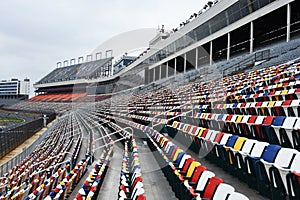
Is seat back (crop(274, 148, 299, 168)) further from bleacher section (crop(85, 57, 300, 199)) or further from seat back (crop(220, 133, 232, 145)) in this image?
seat back (crop(220, 133, 232, 145))

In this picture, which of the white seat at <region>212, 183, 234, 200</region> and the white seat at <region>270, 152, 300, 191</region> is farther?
the white seat at <region>270, 152, 300, 191</region>

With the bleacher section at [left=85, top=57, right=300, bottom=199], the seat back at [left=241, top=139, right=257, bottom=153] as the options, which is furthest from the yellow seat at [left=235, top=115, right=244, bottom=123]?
the seat back at [left=241, top=139, right=257, bottom=153]

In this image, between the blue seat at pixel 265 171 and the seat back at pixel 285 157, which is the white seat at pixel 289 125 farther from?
the seat back at pixel 285 157

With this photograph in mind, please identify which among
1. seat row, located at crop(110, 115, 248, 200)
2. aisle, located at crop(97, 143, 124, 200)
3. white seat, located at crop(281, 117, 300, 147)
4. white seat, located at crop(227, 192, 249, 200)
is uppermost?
white seat, located at crop(281, 117, 300, 147)

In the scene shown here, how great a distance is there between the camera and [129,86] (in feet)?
116

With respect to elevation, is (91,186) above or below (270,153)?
below

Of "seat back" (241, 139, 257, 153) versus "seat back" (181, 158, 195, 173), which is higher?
"seat back" (241, 139, 257, 153)

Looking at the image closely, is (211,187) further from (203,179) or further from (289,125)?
(289,125)

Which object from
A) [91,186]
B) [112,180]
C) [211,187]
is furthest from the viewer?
[112,180]

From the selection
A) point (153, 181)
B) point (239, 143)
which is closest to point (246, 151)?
point (239, 143)

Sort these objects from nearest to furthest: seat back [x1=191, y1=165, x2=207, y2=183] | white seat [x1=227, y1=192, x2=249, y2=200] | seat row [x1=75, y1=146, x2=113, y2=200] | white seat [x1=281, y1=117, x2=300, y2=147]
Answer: white seat [x1=227, y1=192, x2=249, y2=200]
seat back [x1=191, y1=165, x2=207, y2=183]
white seat [x1=281, y1=117, x2=300, y2=147]
seat row [x1=75, y1=146, x2=113, y2=200]

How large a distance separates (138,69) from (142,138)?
88.7ft

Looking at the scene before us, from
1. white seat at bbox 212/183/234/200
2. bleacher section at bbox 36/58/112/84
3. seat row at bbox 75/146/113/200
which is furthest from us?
bleacher section at bbox 36/58/112/84

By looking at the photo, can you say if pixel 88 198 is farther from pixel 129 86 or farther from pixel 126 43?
pixel 129 86
